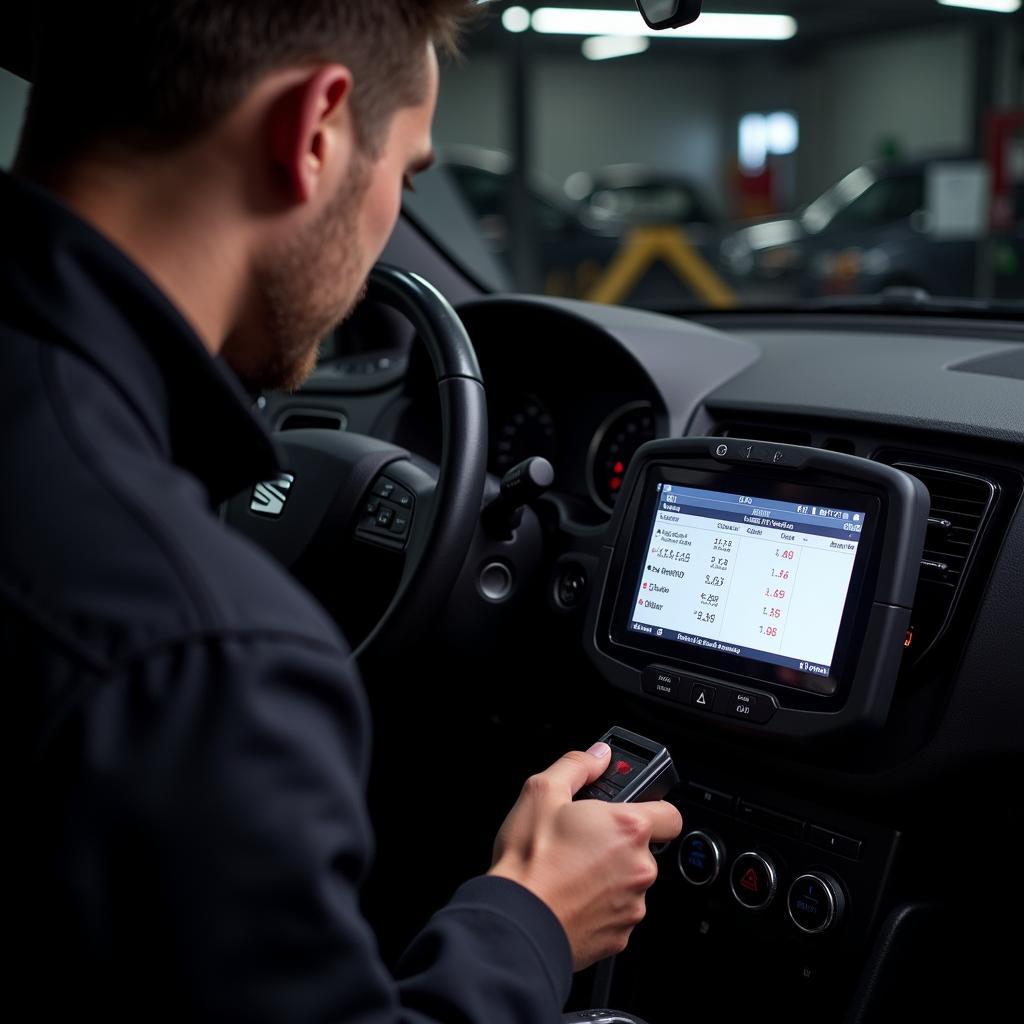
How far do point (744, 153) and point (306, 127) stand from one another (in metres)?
20.1

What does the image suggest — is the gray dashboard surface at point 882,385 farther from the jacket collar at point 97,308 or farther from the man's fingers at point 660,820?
the jacket collar at point 97,308

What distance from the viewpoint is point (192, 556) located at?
2.21ft

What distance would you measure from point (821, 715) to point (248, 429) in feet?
2.66

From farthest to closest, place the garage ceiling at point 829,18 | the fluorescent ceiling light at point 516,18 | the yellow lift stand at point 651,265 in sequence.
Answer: the garage ceiling at point 829,18 → the yellow lift stand at point 651,265 → the fluorescent ceiling light at point 516,18

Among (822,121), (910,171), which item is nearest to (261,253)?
(910,171)

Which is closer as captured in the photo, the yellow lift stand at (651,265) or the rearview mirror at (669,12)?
the rearview mirror at (669,12)

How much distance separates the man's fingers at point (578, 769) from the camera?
111 cm

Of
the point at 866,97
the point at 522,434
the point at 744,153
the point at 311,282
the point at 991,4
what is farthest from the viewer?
the point at 744,153

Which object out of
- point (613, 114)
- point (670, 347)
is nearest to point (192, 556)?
point (670, 347)

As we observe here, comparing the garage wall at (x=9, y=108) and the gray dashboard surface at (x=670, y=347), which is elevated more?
the garage wall at (x=9, y=108)

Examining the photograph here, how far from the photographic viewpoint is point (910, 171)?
11.1m

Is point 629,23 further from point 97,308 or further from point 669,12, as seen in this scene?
point 97,308

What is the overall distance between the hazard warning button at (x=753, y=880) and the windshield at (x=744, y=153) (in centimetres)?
99

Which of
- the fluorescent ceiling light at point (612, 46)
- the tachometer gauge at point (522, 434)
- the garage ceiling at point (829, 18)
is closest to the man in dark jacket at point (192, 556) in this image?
the tachometer gauge at point (522, 434)
